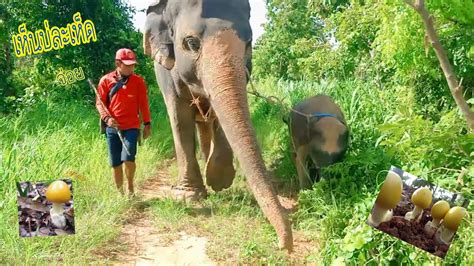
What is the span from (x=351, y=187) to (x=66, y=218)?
235cm

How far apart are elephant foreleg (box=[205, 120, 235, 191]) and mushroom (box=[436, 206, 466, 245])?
3263 mm

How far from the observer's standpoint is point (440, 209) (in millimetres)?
2326

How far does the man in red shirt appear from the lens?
5.01m

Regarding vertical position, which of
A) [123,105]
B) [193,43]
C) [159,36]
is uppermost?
[159,36]

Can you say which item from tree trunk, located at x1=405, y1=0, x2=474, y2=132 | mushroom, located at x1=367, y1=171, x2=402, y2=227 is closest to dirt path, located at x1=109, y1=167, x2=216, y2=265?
mushroom, located at x1=367, y1=171, x2=402, y2=227

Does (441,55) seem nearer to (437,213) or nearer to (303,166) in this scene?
(437,213)

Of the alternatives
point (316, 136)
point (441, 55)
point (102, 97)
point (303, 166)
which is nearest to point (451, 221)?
point (441, 55)

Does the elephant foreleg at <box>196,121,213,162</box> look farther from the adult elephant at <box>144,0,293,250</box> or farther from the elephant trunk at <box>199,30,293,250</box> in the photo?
the elephant trunk at <box>199,30,293,250</box>

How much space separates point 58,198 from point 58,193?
0.03m

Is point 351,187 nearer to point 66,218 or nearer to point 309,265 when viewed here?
point 309,265

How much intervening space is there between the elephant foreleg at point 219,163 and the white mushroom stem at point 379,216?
3.09 m

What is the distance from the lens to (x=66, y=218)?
308 centimetres

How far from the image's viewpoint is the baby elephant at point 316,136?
15.9ft

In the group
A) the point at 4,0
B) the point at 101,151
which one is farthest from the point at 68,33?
the point at 101,151
